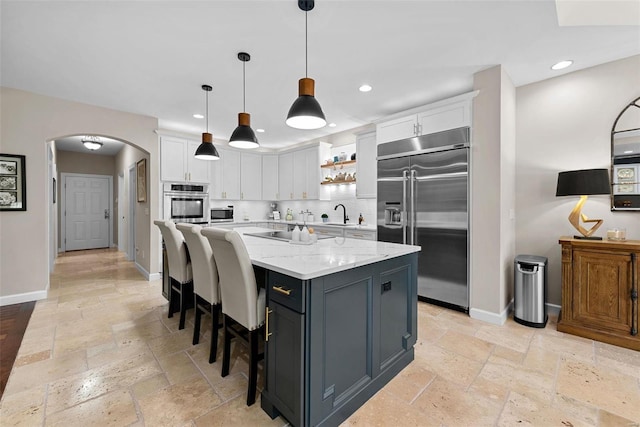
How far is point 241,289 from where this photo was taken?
174 cm

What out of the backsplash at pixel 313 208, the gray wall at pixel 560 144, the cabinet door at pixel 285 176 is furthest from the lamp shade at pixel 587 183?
the cabinet door at pixel 285 176

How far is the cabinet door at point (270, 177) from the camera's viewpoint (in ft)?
20.5

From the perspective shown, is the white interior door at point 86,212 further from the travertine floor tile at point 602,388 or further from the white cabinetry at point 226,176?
the travertine floor tile at point 602,388

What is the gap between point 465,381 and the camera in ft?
6.45

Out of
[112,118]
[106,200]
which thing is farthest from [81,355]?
[106,200]

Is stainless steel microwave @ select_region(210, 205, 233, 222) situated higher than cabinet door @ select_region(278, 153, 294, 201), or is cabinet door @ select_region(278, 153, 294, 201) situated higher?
cabinet door @ select_region(278, 153, 294, 201)

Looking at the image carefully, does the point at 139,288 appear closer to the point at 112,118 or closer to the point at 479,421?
the point at 112,118

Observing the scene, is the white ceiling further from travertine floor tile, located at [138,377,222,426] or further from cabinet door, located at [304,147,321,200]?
A: travertine floor tile, located at [138,377,222,426]

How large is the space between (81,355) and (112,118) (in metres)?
3.34

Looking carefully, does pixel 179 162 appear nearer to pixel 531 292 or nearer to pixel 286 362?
pixel 286 362

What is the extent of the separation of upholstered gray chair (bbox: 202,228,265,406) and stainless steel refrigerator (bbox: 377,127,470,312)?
2.31 metres

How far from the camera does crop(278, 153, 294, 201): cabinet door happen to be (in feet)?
19.6

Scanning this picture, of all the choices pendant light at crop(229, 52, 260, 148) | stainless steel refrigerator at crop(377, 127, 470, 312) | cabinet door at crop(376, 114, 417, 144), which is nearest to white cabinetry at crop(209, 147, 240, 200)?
pendant light at crop(229, 52, 260, 148)

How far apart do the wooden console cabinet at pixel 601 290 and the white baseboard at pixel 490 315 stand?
45 centimetres
